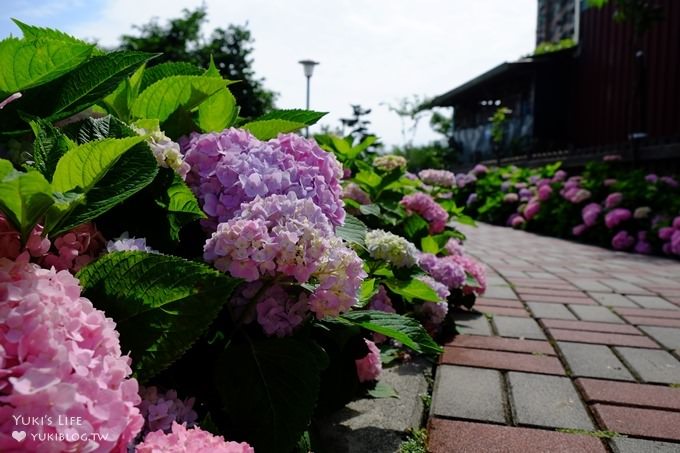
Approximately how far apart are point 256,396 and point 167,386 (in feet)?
0.56

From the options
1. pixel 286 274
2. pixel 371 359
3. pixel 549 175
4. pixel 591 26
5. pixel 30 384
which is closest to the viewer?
pixel 30 384

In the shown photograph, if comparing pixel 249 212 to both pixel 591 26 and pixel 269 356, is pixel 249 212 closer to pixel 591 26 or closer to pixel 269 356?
pixel 269 356

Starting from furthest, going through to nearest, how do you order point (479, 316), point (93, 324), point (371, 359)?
point (479, 316) → point (371, 359) → point (93, 324)

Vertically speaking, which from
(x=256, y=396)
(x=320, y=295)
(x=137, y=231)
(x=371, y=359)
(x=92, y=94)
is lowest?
(x=371, y=359)

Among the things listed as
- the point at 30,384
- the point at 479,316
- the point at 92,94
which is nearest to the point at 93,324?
the point at 30,384

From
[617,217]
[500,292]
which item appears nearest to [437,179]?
[500,292]

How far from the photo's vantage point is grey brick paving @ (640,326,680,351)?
2488mm

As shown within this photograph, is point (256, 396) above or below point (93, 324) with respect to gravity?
below

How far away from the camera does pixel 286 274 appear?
1031 millimetres

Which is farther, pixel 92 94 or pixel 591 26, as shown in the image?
pixel 591 26

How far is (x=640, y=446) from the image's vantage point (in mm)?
1490

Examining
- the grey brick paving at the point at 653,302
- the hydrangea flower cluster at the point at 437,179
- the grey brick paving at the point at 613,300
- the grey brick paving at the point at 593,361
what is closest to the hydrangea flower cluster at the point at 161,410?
the grey brick paving at the point at 593,361

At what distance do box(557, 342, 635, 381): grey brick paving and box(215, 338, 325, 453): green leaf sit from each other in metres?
1.34

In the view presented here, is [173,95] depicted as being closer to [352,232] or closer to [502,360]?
[352,232]
